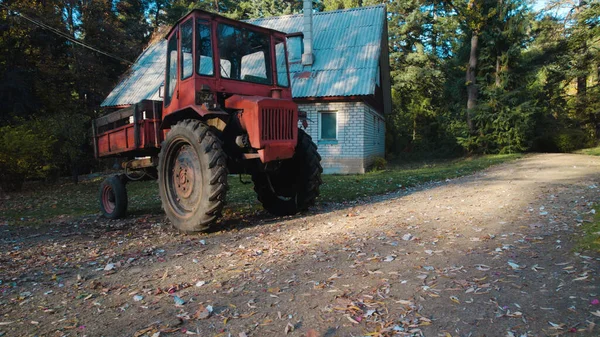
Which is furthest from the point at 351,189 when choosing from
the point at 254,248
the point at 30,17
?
the point at 30,17

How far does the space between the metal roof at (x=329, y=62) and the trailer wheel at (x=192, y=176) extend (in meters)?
10.5

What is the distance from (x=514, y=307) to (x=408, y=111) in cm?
2663

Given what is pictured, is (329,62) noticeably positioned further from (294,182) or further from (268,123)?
(268,123)

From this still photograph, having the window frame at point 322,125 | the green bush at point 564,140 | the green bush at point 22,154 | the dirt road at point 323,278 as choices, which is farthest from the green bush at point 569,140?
the green bush at point 22,154

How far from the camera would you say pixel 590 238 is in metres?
3.95

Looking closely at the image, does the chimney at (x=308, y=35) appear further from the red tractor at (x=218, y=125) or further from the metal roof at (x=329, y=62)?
the red tractor at (x=218, y=125)

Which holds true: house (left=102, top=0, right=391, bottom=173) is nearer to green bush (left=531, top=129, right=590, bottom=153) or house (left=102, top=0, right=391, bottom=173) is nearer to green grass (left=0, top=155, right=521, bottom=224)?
green grass (left=0, top=155, right=521, bottom=224)

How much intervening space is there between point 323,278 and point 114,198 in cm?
572

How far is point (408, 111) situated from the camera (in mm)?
27969

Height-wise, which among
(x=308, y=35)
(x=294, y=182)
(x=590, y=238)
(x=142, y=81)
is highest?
(x=308, y=35)

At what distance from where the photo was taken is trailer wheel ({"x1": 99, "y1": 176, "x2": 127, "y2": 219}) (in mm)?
7277

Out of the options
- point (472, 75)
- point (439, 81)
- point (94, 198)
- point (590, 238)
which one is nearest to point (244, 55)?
point (590, 238)

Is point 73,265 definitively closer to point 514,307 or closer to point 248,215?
point 248,215

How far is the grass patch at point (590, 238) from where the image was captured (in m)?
3.70
